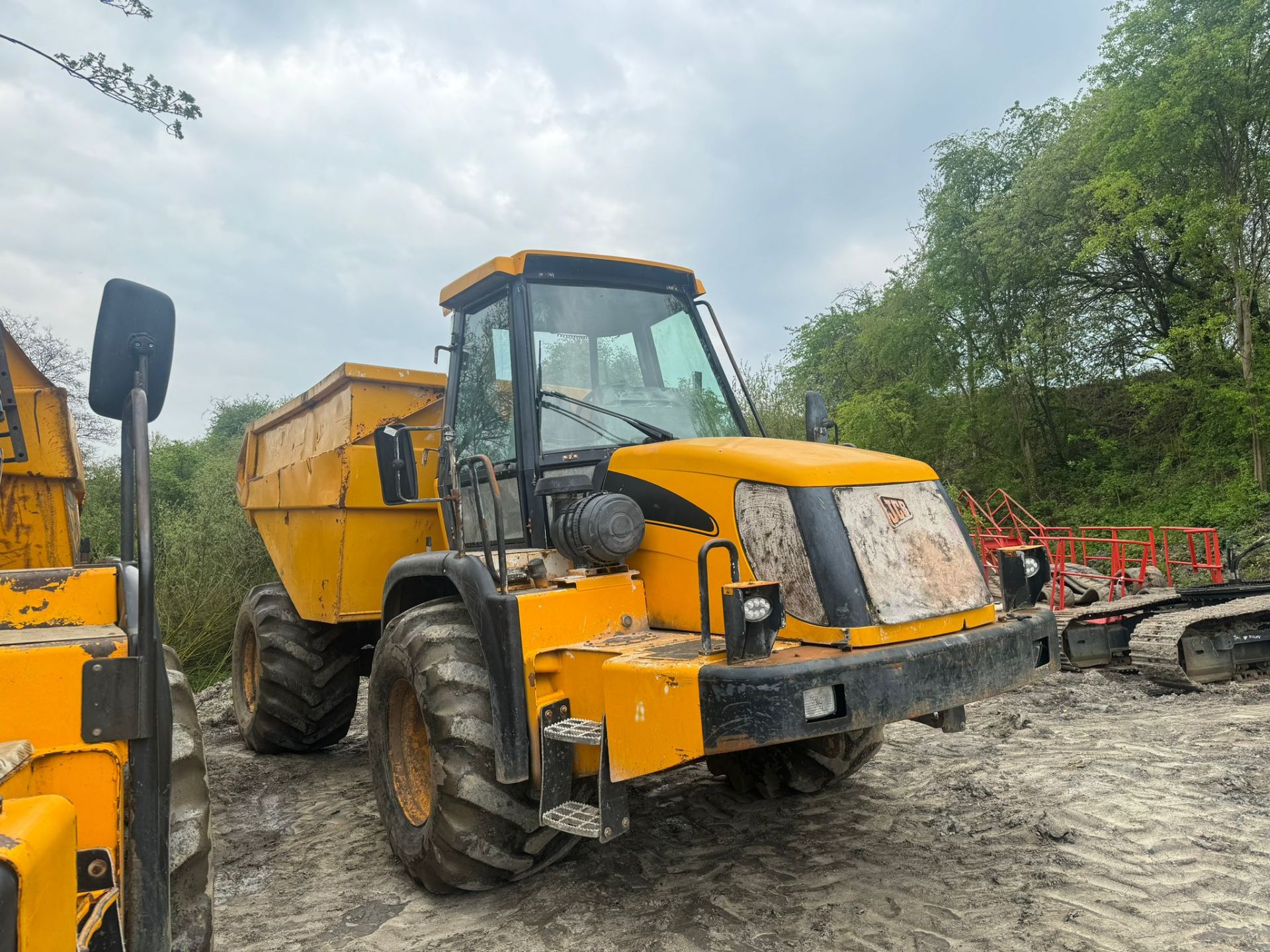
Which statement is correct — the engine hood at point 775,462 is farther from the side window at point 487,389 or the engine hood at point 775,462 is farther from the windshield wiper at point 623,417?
the side window at point 487,389

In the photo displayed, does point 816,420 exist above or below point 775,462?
above

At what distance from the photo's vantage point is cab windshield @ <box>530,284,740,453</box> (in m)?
4.09

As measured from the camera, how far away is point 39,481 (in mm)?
3906

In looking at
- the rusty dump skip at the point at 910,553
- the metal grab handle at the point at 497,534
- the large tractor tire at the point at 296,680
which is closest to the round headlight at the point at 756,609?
the rusty dump skip at the point at 910,553

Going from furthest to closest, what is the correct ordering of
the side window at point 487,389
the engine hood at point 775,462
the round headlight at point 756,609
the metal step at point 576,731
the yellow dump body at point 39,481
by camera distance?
the side window at point 487,389 < the yellow dump body at point 39,481 < the engine hood at point 775,462 < the metal step at point 576,731 < the round headlight at point 756,609

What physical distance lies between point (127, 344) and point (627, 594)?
1.99m

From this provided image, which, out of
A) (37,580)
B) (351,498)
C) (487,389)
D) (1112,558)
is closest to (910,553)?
(487,389)

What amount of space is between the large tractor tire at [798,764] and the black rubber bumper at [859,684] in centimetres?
101

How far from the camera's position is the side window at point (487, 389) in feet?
14.1

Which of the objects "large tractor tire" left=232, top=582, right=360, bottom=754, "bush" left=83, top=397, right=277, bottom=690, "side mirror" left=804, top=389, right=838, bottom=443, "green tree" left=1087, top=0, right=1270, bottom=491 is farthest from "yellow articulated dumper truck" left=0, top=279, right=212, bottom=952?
"green tree" left=1087, top=0, right=1270, bottom=491

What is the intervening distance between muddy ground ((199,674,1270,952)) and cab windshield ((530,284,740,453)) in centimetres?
183

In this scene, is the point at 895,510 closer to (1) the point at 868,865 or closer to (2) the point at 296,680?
(1) the point at 868,865

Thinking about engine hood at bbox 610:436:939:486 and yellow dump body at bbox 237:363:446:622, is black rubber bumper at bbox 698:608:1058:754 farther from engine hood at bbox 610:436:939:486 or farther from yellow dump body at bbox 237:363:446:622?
yellow dump body at bbox 237:363:446:622

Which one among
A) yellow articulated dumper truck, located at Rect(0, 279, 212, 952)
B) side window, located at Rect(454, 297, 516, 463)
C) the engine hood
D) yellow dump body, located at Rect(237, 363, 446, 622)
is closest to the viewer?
yellow articulated dumper truck, located at Rect(0, 279, 212, 952)
